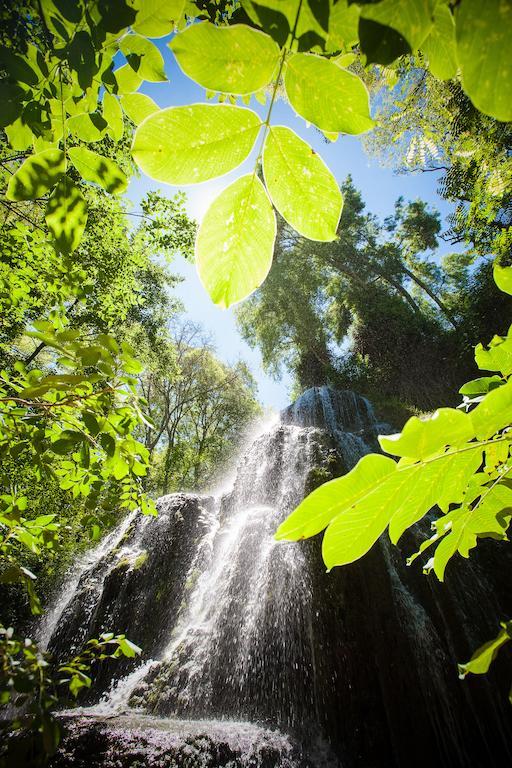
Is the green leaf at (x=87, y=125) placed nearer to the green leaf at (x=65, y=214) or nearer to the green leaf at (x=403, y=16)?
the green leaf at (x=65, y=214)

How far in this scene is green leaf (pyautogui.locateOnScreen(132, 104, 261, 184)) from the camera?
0.48 metres

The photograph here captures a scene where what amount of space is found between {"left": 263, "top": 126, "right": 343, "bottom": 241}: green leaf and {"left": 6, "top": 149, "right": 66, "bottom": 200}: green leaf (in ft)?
1.55

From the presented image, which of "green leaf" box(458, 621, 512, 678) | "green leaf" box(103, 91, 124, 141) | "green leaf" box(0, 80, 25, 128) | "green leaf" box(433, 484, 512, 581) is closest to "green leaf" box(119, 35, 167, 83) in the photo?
"green leaf" box(103, 91, 124, 141)

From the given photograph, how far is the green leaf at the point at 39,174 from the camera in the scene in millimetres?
673

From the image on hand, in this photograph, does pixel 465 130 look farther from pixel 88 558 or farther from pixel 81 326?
pixel 88 558

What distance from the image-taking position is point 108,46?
75 centimetres

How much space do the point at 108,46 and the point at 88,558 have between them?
11362mm

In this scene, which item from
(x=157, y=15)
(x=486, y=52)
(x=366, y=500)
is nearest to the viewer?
(x=486, y=52)

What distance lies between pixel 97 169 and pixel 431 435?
3.05 feet

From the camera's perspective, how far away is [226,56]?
0.45m

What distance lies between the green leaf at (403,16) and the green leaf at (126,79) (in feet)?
2.26

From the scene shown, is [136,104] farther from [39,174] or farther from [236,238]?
[236,238]

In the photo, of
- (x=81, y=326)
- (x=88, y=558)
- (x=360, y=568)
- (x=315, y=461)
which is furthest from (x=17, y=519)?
(x=88, y=558)

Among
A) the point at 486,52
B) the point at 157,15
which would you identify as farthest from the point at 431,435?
the point at 157,15
